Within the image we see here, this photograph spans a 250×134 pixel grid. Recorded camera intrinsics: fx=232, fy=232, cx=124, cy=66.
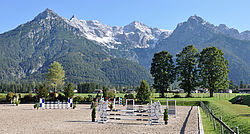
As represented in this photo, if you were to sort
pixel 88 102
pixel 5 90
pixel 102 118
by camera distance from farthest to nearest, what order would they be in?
pixel 5 90
pixel 88 102
pixel 102 118

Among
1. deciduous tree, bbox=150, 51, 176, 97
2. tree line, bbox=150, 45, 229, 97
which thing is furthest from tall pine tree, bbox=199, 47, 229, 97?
deciduous tree, bbox=150, 51, 176, 97

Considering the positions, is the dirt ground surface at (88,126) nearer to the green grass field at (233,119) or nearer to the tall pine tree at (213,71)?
the green grass field at (233,119)

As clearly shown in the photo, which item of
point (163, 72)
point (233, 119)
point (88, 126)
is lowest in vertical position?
point (88, 126)

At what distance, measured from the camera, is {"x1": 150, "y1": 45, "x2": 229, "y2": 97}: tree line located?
160ft

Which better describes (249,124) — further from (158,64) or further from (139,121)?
(158,64)

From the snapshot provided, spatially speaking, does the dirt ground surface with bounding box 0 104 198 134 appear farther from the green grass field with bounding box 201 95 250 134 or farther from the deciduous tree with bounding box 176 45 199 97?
the deciduous tree with bounding box 176 45 199 97

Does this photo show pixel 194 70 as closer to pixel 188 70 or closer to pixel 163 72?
pixel 188 70

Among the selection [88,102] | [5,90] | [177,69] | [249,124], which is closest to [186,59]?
[177,69]

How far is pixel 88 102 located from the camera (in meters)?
47.8

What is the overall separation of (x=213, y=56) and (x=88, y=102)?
28.3 m

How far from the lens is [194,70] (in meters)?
51.9

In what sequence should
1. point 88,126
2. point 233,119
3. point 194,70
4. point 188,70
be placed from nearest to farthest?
point 233,119 → point 88,126 → point 194,70 → point 188,70

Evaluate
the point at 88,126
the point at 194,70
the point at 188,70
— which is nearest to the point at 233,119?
the point at 88,126

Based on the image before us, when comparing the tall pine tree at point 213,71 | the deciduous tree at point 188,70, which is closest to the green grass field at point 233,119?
the tall pine tree at point 213,71
